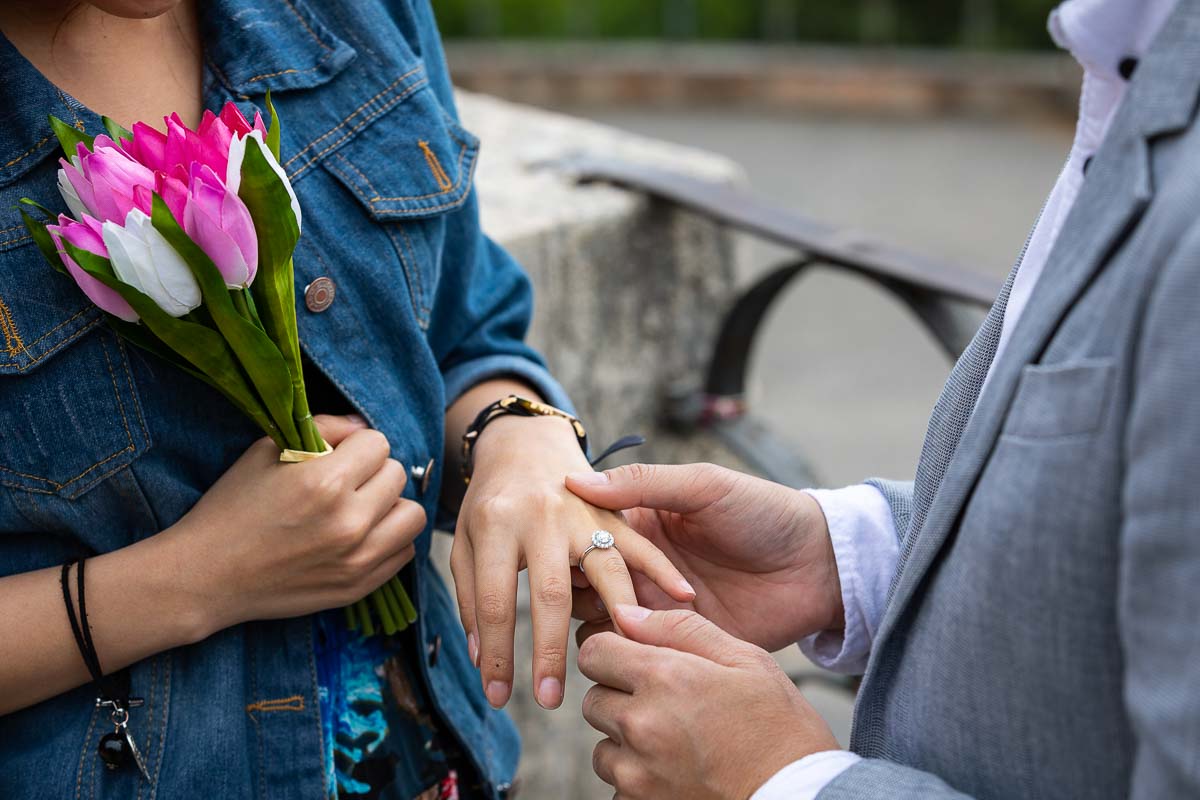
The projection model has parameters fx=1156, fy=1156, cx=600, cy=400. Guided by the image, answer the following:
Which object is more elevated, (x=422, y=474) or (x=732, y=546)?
(x=422, y=474)

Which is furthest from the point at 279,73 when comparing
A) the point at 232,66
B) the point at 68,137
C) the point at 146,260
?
the point at 146,260

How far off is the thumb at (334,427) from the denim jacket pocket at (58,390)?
19 cm

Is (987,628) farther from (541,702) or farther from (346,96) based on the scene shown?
(346,96)

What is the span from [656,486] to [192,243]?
0.59 meters

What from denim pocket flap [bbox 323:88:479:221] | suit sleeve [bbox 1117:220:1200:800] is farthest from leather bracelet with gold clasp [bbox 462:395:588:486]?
suit sleeve [bbox 1117:220:1200:800]

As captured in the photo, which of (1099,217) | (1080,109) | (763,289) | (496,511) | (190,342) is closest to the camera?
(1099,217)

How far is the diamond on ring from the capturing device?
1.29 m

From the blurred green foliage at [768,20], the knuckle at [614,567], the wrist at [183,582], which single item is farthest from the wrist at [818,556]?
the blurred green foliage at [768,20]

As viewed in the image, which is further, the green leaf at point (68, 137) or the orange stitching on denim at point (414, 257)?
the orange stitching on denim at point (414, 257)

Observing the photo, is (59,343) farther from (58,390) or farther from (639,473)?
(639,473)

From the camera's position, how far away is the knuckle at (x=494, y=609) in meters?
1.26

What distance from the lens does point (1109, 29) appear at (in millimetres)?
900

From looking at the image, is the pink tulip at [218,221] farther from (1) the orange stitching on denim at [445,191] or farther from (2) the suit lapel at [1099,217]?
Result: (2) the suit lapel at [1099,217]

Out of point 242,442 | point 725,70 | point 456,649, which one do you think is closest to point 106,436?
point 242,442
